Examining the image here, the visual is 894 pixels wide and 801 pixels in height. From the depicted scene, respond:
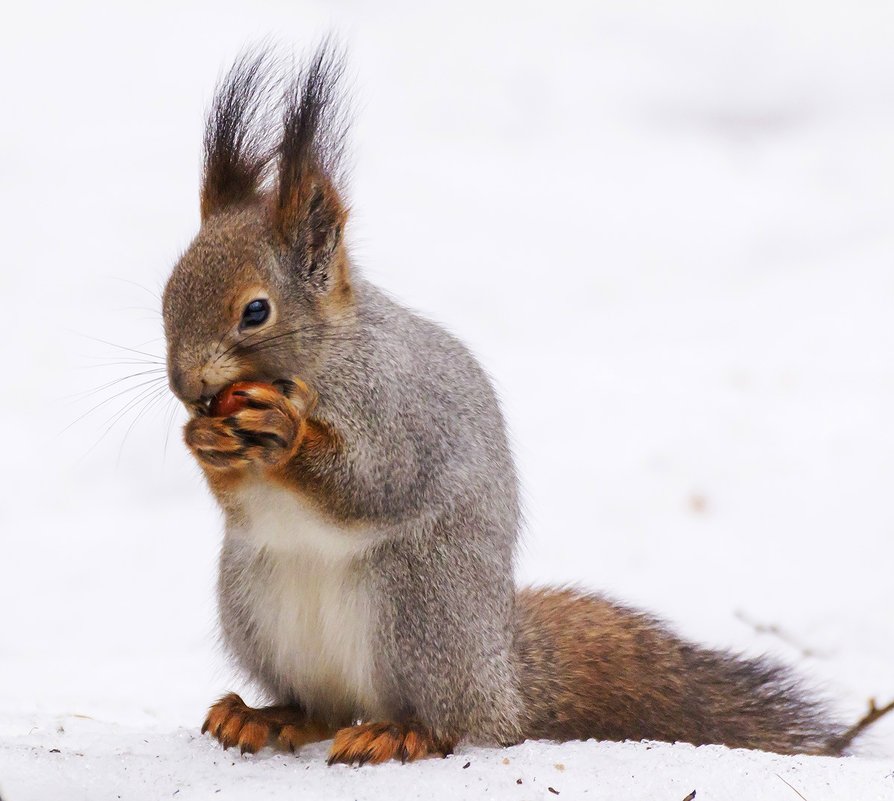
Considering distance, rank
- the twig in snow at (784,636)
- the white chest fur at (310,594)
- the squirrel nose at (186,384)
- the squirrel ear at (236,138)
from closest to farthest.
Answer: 1. the squirrel nose at (186,384)
2. the white chest fur at (310,594)
3. the squirrel ear at (236,138)
4. the twig in snow at (784,636)

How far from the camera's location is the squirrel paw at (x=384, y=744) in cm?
183

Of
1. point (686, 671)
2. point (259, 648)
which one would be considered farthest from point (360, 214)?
point (686, 671)

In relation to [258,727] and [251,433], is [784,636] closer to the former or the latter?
[258,727]

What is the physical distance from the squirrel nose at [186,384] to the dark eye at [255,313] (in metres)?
0.10

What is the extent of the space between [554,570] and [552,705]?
45.5 inches

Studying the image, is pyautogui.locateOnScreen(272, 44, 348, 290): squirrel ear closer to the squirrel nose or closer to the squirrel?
the squirrel

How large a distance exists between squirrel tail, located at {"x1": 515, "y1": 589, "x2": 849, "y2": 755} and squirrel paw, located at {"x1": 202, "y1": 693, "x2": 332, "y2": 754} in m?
0.31

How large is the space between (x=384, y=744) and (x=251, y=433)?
0.43m

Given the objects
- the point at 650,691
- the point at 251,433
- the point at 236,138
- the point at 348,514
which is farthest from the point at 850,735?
the point at 236,138

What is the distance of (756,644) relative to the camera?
282cm

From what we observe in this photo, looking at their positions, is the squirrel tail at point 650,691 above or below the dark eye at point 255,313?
below

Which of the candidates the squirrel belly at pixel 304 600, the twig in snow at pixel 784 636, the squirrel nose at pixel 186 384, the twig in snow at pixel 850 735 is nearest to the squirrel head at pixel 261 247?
the squirrel nose at pixel 186 384

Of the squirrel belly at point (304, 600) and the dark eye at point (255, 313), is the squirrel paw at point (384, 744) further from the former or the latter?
the dark eye at point (255, 313)

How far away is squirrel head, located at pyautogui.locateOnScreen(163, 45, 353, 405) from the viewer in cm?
180
